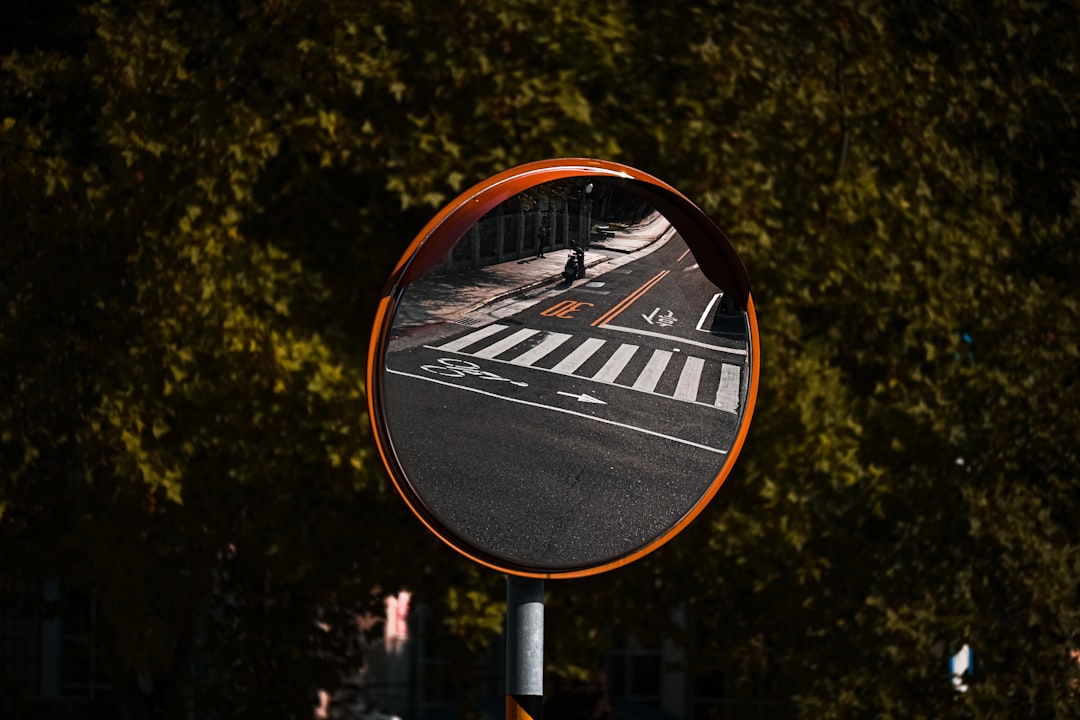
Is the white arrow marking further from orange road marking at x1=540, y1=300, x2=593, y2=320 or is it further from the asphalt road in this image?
orange road marking at x1=540, y1=300, x2=593, y2=320

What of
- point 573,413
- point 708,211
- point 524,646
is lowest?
point 524,646

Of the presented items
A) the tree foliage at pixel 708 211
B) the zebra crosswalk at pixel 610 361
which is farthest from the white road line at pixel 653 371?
the tree foliage at pixel 708 211

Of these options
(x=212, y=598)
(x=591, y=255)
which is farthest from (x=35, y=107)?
(x=591, y=255)

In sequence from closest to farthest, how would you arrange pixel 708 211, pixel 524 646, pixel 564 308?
pixel 524 646
pixel 564 308
pixel 708 211

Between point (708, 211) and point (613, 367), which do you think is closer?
point (613, 367)

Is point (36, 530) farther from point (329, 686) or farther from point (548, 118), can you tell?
point (548, 118)

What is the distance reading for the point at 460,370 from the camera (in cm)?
220

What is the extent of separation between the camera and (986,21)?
19.5ft

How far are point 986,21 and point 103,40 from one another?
3.58 m

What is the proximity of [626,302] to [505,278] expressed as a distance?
0.20m

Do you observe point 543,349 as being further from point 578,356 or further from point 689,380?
point 689,380

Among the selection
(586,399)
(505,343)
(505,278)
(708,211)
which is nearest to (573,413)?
(586,399)

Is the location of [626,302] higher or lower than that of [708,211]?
lower

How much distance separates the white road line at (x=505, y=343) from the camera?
222 centimetres
